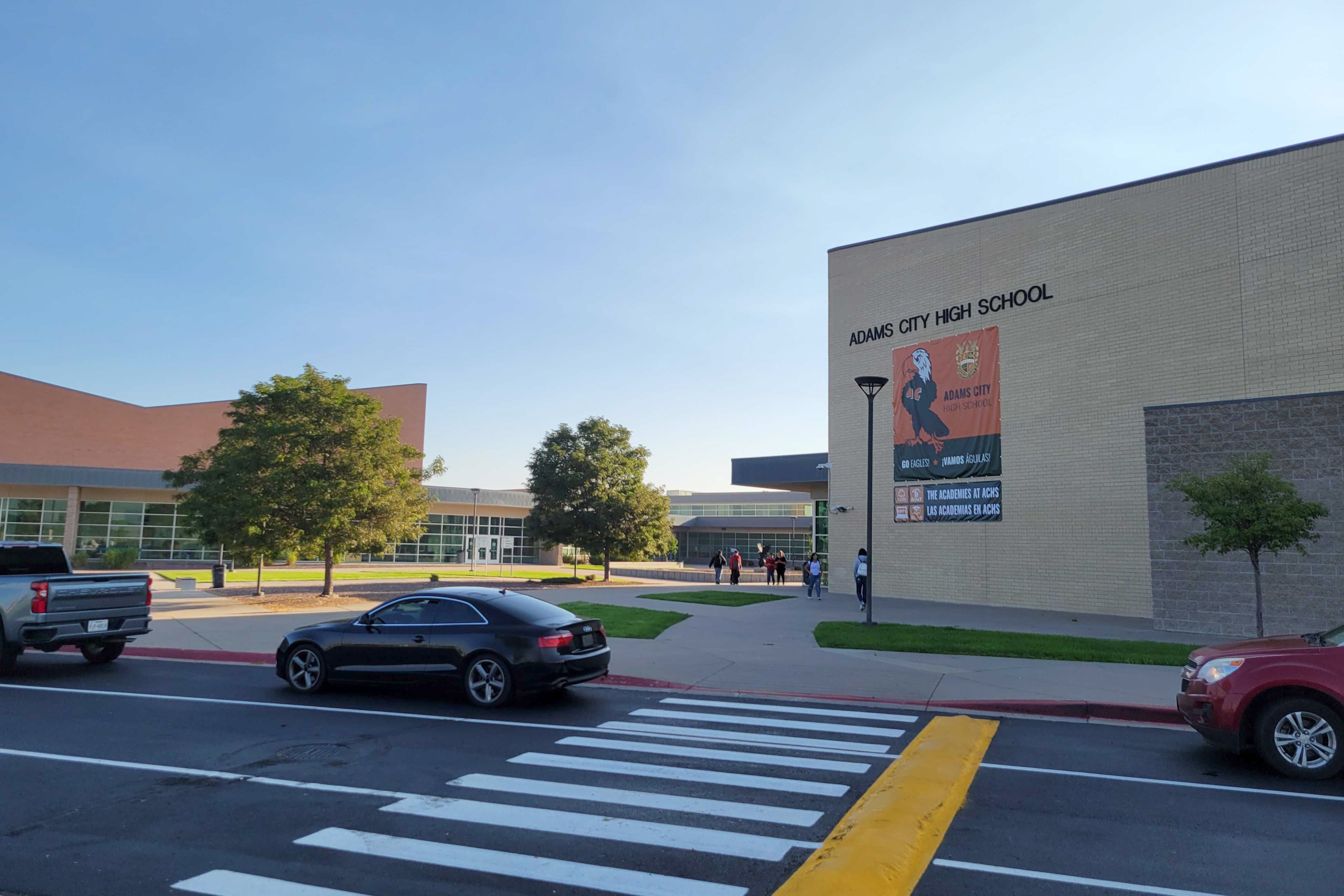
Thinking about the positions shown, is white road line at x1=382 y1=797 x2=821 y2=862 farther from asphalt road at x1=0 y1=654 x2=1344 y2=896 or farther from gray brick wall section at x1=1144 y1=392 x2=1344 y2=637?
gray brick wall section at x1=1144 y1=392 x2=1344 y2=637

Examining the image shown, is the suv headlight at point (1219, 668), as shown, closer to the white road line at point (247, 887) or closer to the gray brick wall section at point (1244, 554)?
the white road line at point (247, 887)

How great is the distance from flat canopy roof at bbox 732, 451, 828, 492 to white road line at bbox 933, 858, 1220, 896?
113 feet

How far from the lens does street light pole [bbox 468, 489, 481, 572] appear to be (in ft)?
181

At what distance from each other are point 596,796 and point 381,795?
1636 mm

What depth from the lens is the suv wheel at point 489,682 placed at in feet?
32.7

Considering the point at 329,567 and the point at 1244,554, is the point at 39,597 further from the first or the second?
the point at 1244,554

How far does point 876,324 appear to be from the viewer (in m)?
30.2

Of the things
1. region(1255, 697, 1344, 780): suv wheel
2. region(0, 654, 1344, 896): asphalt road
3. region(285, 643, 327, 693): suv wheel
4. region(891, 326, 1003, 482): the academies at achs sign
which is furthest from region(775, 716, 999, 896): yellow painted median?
region(891, 326, 1003, 482): the academies at achs sign

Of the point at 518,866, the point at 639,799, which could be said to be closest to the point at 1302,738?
the point at 639,799

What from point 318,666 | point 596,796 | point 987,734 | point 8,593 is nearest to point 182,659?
point 8,593

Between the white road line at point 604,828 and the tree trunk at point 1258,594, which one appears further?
the tree trunk at point 1258,594

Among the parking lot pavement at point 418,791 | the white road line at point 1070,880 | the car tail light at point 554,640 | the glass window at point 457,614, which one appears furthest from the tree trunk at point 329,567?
the white road line at point 1070,880

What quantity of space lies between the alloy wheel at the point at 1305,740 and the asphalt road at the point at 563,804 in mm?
226

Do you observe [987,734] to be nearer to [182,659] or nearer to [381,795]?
[381,795]
